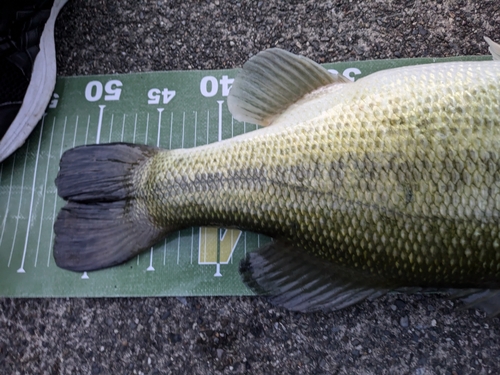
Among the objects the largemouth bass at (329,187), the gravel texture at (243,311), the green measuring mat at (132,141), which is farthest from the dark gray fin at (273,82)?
the gravel texture at (243,311)

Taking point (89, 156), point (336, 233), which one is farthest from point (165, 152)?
point (336, 233)

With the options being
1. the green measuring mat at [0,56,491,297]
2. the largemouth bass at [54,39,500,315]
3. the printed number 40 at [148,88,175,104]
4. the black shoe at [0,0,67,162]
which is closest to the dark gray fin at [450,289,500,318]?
the largemouth bass at [54,39,500,315]

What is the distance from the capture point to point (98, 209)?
1510 millimetres

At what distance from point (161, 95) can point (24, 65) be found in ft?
1.83

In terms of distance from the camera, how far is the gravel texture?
5.21 ft

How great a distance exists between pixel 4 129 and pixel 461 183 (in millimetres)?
1724

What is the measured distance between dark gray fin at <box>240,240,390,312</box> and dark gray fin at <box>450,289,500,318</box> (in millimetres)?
256

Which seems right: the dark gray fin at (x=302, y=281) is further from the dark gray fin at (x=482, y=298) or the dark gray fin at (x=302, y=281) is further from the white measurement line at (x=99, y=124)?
the white measurement line at (x=99, y=124)

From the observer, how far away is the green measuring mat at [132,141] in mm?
1667

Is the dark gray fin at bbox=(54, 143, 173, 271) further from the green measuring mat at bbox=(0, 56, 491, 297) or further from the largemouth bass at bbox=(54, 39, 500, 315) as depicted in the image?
the green measuring mat at bbox=(0, 56, 491, 297)

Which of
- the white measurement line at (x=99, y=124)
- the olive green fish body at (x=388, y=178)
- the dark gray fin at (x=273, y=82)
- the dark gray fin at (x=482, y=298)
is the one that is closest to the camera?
the olive green fish body at (x=388, y=178)

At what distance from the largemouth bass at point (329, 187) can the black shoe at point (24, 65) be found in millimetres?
399

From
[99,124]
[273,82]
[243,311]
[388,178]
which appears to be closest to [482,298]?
[388,178]

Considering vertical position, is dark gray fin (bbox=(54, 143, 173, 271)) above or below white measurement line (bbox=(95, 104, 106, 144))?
below
